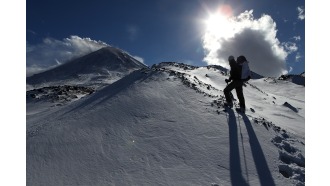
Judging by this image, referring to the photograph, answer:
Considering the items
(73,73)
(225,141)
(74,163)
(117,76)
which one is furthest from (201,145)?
(73,73)

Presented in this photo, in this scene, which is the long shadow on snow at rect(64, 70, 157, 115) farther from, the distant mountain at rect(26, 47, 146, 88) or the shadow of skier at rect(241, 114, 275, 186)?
the distant mountain at rect(26, 47, 146, 88)

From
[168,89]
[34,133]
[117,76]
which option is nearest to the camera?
[34,133]

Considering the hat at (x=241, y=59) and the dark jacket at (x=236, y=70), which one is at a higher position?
the hat at (x=241, y=59)

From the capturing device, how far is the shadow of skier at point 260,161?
291 inches

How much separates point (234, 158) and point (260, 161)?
698 mm

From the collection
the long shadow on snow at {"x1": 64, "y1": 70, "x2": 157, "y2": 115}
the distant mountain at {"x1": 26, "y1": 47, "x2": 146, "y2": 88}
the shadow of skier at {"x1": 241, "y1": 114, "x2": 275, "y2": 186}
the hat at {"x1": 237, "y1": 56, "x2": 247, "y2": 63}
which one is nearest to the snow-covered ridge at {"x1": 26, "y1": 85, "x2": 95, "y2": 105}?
the long shadow on snow at {"x1": 64, "y1": 70, "x2": 157, "y2": 115}

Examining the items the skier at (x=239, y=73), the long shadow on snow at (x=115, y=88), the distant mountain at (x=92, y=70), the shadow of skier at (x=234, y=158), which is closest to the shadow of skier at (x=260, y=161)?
the shadow of skier at (x=234, y=158)

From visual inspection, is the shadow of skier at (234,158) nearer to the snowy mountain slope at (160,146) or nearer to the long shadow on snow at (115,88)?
the snowy mountain slope at (160,146)

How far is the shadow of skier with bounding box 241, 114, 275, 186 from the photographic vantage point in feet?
24.3

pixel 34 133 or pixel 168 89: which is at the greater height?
pixel 168 89

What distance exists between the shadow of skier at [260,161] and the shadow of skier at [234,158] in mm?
452

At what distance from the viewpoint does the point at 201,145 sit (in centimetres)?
880
